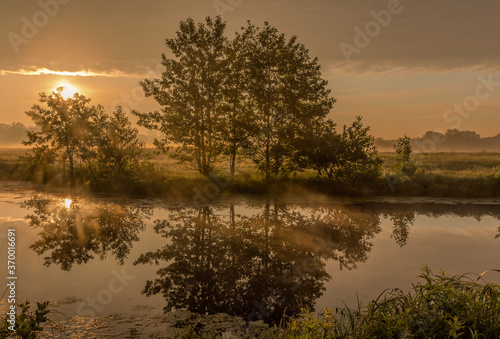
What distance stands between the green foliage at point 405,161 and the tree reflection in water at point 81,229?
19469 mm

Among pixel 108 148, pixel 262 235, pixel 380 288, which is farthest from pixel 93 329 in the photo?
pixel 108 148

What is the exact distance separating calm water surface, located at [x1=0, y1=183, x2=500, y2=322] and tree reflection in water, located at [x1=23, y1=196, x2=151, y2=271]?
1.9 inches

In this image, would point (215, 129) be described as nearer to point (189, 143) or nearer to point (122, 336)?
point (189, 143)

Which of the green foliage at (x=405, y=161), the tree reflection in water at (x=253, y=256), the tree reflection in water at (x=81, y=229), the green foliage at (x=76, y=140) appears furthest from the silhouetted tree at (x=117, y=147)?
the green foliage at (x=405, y=161)

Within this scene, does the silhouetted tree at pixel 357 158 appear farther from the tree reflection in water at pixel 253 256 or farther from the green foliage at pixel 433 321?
the green foliage at pixel 433 321

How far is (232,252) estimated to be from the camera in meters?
12.5

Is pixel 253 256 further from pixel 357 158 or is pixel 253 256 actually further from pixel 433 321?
pixel 357 158

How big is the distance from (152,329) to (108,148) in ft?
83.4

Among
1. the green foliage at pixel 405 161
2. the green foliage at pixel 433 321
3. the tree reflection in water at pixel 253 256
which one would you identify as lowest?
the tree reflection in water at pixel 253 256

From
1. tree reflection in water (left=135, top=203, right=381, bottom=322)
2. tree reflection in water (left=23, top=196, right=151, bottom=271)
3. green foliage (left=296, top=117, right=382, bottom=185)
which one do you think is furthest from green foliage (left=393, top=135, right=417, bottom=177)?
tree reflection in water (left=23, top=196, right=151, bottom=271)

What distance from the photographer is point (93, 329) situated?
24.1 feet

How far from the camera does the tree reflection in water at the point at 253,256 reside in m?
8.80

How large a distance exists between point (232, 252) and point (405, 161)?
20.8m

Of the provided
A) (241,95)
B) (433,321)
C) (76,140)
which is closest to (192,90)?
(241,95)
